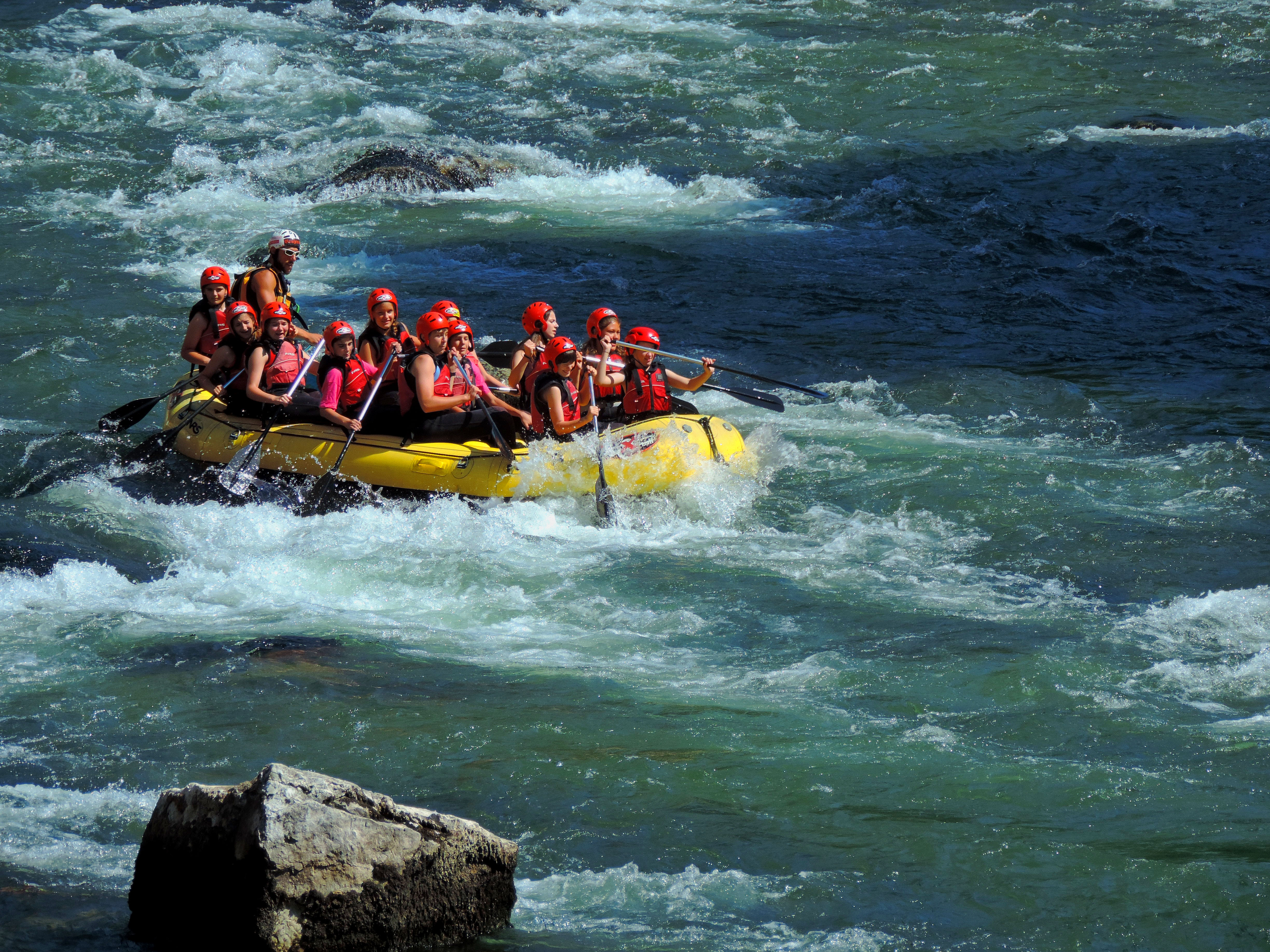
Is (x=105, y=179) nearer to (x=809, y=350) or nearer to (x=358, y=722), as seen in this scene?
(x=809, y=350)

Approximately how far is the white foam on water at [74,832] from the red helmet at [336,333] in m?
4.26

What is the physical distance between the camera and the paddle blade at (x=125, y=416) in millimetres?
9828

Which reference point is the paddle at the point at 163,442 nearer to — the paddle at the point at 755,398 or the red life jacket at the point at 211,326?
the red life jacket at the point at 211,326

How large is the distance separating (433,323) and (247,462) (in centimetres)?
152

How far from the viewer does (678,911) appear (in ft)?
14.5

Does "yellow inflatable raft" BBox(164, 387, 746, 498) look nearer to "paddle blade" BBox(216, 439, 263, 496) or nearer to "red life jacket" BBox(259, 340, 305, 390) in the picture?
"paddle blade" BBox(216, 439, 263, 496)

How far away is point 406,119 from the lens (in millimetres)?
18594

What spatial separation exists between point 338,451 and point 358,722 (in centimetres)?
341

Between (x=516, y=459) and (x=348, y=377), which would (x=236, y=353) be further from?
(x=516, y=459)

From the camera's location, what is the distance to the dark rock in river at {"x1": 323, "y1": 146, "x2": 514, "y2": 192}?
16484 millimetres

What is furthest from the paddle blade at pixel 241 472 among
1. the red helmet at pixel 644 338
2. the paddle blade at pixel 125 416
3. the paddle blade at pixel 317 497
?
the red helmet at pixel 644 338

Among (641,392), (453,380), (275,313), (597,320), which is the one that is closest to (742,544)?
(641,392)

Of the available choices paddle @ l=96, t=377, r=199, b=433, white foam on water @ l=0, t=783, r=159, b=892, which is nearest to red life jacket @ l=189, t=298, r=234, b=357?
paddle @ l=96, t=377, r=199, b=433

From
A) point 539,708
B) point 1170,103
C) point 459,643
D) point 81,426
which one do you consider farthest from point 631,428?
point 1170,103
